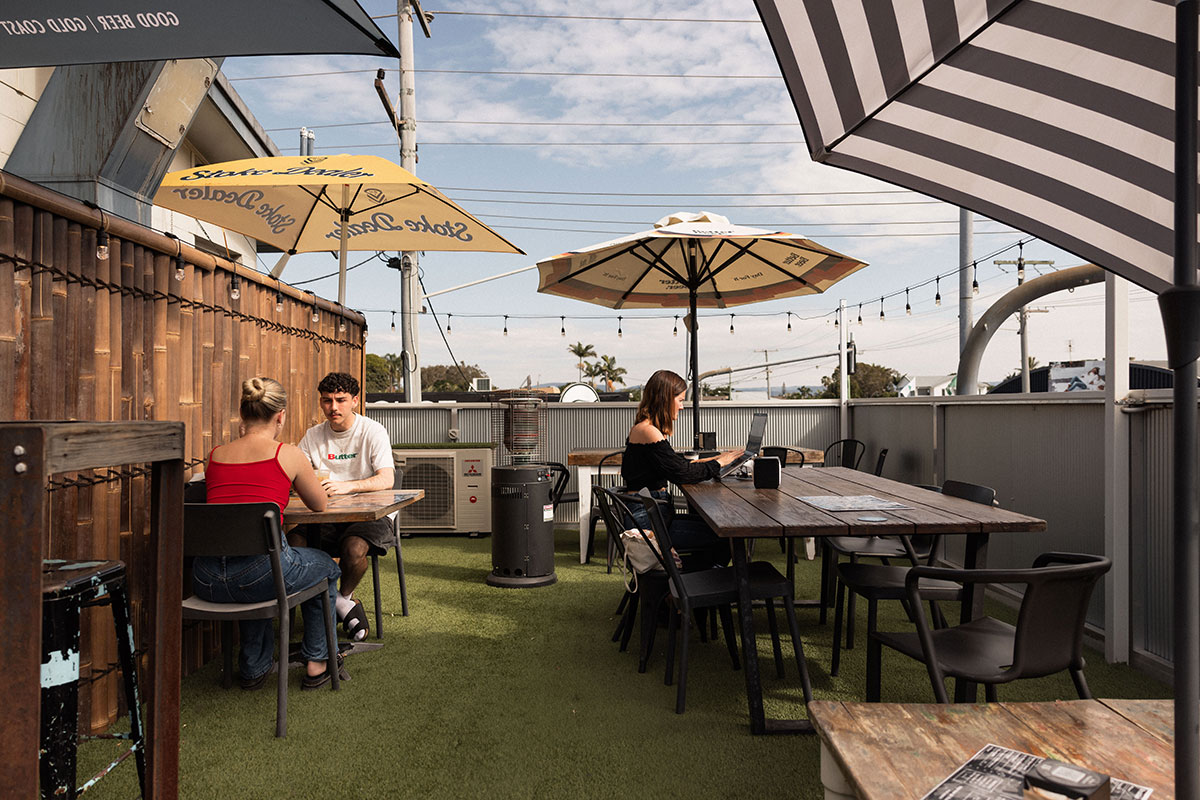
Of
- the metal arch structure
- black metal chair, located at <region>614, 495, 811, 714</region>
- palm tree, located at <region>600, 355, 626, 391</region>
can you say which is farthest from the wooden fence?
palm tree, located at <region>600, 355, 626, 391</region>

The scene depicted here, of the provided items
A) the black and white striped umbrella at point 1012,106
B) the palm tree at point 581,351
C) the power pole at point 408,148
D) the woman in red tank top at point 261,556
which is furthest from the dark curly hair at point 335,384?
the palm tree at point 581,351

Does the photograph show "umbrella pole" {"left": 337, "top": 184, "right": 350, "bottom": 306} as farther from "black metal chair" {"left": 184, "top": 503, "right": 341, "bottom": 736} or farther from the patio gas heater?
"black metal chair" {"left": 184, "top": 503, "right": 341, "bottom": 736}

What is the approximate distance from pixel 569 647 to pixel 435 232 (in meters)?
3.39

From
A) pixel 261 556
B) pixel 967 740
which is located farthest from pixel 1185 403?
pixel 261 556

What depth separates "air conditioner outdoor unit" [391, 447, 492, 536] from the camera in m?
7.05

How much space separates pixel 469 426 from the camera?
804 cm

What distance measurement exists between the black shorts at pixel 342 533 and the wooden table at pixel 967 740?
123 inches

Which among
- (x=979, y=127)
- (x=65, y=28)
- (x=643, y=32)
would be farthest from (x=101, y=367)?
(x=643, y=32)

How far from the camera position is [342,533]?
4.24 metres

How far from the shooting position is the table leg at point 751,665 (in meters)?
2.91

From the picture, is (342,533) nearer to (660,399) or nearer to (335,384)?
(335,384)

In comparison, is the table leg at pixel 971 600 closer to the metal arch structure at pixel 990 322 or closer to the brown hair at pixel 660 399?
the brown hair at pixel 660 399

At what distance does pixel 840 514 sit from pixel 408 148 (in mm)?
9557

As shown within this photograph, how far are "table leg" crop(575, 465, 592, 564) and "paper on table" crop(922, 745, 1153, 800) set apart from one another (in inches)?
199
